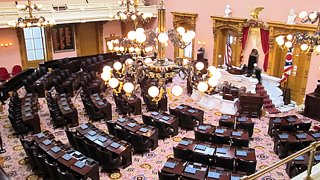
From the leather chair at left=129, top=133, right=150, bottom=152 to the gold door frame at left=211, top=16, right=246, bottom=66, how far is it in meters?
8.27

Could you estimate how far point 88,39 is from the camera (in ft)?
67.1

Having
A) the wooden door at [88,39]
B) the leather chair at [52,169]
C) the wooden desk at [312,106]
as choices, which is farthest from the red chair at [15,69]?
the wooden desk at [312,106]

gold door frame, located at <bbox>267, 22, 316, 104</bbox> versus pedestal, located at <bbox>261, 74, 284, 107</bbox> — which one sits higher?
gold door frame, located at <bbox>267, 22, 316, 104</bbox>

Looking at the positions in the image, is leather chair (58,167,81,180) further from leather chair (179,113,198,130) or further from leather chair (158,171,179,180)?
leather chair (179,113,198,130)

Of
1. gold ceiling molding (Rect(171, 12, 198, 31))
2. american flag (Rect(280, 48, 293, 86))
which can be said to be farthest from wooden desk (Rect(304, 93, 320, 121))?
gold ceiling molding (Rect(171, 12, 198, 31))

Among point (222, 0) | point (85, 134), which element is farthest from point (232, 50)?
point (85, 134)

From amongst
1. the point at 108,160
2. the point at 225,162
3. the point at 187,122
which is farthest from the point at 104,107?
the point at 225,162

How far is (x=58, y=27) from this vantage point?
18.9 metres

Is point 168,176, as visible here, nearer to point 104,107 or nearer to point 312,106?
point 104,107

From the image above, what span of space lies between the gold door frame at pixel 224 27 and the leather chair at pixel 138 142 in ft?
27.1

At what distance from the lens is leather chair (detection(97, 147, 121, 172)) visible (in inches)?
322

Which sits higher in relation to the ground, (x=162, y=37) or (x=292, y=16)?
(x=292, y=16)

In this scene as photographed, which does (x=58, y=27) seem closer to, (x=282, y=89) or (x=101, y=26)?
(x=101, y=26)

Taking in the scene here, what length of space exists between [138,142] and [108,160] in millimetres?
1211
